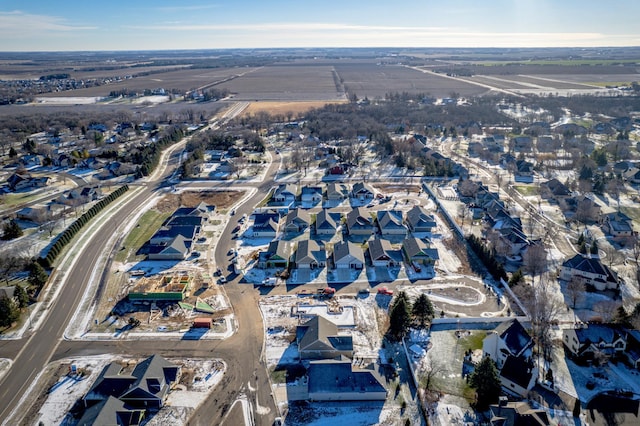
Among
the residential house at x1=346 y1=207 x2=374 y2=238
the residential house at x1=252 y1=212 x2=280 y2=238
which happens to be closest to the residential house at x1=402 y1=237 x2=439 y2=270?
the residential house at x1=346 y1=207 x2=374 y2=238

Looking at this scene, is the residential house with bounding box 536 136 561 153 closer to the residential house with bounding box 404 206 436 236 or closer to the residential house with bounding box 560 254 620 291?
the residential house with bounding box 404 206 436 236

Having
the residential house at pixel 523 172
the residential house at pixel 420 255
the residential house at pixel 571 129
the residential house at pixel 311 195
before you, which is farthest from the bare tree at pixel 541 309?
the residential house at pixel 571 129

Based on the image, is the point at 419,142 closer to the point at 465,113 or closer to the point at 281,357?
the point at 465,113

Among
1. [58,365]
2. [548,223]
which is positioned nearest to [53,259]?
[58,365]

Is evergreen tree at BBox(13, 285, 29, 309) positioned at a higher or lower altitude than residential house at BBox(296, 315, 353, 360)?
higher

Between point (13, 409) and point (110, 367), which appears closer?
point (13, 409)

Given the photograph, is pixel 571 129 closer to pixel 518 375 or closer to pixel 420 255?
pixel 420 255

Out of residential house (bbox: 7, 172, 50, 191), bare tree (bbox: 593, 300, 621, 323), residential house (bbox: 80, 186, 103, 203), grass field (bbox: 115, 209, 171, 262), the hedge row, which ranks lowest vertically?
bare tree (bbox: 593, 300, 621, 323)
